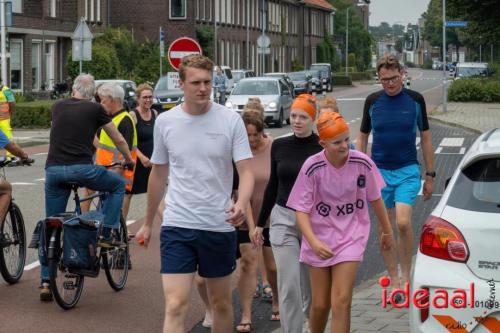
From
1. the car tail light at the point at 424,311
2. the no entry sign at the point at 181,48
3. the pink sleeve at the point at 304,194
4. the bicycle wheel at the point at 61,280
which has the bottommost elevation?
the bicycle wheel at the point at 61,280

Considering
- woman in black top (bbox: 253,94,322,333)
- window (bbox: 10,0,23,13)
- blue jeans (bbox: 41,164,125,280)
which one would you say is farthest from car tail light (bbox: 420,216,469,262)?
window (bbox: 10,0,23,13)

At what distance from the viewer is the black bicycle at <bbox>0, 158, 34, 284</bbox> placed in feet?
32.8

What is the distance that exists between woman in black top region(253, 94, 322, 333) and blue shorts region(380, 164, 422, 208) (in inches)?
68.2

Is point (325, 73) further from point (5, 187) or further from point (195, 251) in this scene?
point (195, 251)

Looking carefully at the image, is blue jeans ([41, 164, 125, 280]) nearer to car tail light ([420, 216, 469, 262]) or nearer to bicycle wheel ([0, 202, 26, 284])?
bicycle wheel ([0, 202, 26, 284])

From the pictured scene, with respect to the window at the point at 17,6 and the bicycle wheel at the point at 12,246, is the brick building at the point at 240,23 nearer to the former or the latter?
the window at the point at 17,6

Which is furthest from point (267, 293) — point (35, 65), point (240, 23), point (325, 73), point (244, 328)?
point (240, 23)

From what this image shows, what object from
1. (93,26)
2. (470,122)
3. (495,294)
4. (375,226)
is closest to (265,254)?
(495,294)

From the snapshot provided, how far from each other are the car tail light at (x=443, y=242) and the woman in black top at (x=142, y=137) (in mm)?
6228

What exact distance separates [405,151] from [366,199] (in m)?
2.48

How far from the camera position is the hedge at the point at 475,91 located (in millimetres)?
52000

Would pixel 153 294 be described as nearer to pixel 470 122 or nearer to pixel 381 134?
pixel 381 134

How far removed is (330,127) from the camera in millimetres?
6559

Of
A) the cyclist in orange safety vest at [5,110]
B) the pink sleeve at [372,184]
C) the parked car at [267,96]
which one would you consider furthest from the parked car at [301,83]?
the pink sleeve at [372,184]
